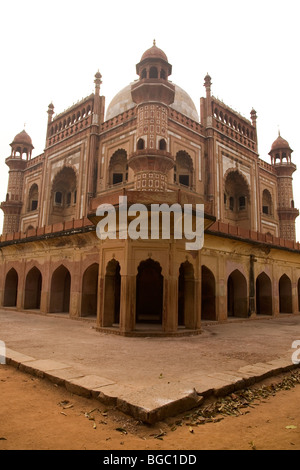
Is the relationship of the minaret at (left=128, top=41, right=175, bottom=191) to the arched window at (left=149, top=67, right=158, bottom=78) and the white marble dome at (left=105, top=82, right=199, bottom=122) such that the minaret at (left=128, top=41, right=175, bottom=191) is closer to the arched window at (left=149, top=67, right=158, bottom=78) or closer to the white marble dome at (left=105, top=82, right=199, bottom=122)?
the arched window at (left=149, top=67, right=158, bottom=78)

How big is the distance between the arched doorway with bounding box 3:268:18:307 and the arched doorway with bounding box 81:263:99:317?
646 centimetres

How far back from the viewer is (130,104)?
80.4ft

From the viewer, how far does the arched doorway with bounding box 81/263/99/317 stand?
13.0 meters

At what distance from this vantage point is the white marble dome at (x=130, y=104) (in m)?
24.6

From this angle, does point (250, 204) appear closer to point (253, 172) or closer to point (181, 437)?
point (253, 172)

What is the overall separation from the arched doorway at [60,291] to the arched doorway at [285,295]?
11.1 meters

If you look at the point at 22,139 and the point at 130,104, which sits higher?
the point at 22,139

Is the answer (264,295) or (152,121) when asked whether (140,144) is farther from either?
(264,295)

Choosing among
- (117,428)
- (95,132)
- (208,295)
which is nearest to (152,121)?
(95,132)

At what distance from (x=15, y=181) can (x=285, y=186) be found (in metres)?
25.0

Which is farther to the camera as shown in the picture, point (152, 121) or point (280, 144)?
point (280, 144)

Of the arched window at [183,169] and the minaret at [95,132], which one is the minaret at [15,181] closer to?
the minaret at [95,132]

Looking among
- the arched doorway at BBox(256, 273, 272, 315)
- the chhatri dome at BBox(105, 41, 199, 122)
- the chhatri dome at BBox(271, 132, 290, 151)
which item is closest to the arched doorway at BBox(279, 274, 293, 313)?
the arched doorway at BBox(256, 273, 272, 315)

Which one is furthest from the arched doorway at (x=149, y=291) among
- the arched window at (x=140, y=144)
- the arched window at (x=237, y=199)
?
the arched window at (x=237, y=199)
